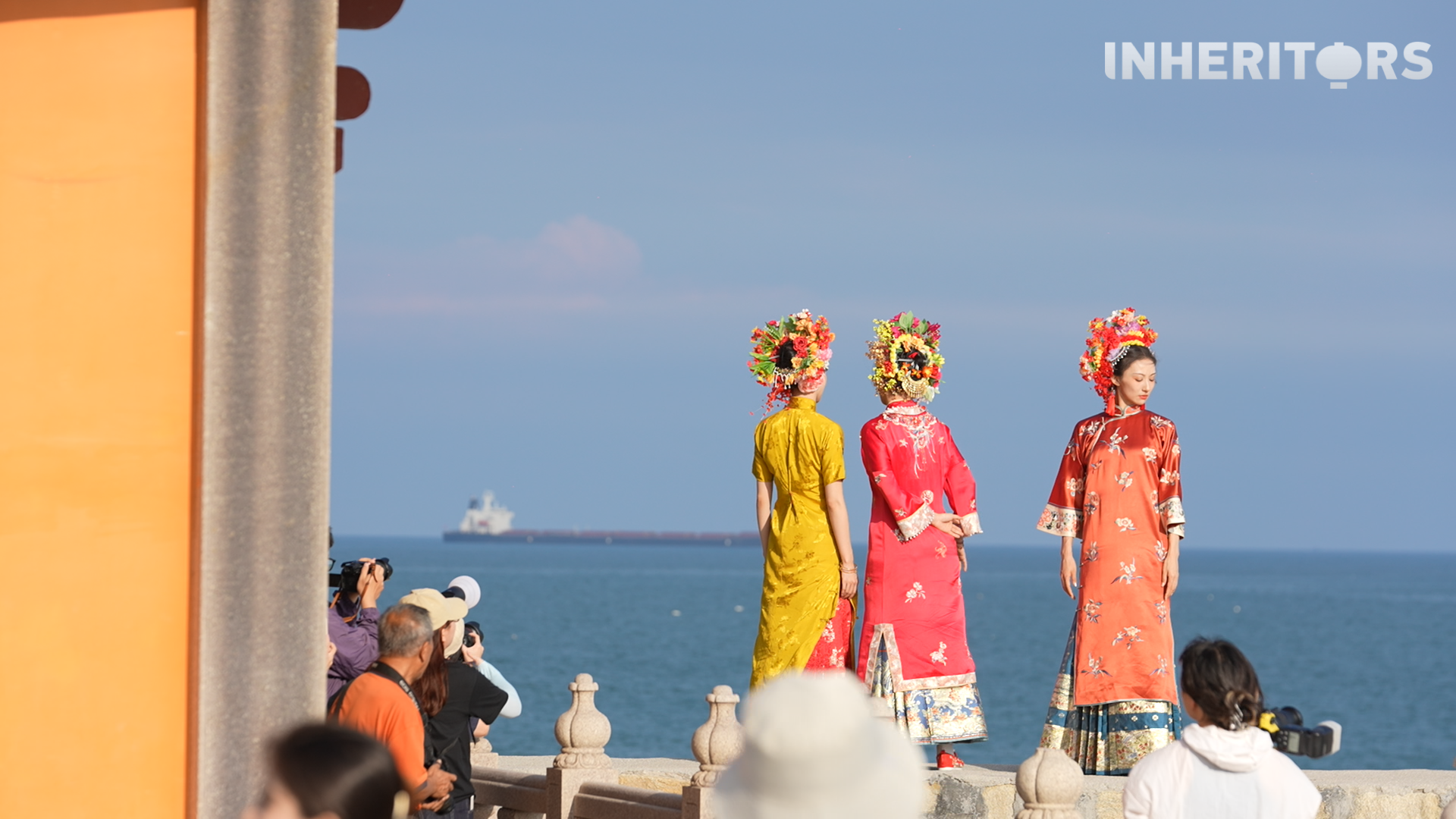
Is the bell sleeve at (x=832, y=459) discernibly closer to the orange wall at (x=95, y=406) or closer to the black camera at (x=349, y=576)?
the black camera at (x=349, y=576)

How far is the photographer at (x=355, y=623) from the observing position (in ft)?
19.9

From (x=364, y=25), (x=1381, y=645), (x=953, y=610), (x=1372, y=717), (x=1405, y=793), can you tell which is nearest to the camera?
(x=364, y=25)

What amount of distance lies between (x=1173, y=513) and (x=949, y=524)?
1036 mm

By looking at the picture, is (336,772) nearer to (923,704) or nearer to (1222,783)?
(1222,783)

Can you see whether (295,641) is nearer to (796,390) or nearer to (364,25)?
(364,25)

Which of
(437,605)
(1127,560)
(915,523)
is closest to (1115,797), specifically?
(1127,560)

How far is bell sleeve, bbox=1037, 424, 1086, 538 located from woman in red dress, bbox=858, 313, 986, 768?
359 mm

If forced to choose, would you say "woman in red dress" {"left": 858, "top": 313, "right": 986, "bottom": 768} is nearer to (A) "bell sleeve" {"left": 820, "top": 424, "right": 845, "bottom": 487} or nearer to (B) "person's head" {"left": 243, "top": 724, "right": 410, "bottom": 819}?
(A) "bell sleeve" {"left": 820, "top": 424, "right": 845, "bottom": 487}

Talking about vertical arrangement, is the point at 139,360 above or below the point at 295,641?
above

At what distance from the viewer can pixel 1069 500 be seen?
26.0 ft

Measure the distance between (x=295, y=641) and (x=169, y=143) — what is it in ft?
4.30

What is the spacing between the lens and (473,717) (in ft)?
19.0

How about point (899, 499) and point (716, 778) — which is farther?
point (899, 499)

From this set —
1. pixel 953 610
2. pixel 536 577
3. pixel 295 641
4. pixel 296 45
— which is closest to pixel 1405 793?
pixel 953 610
